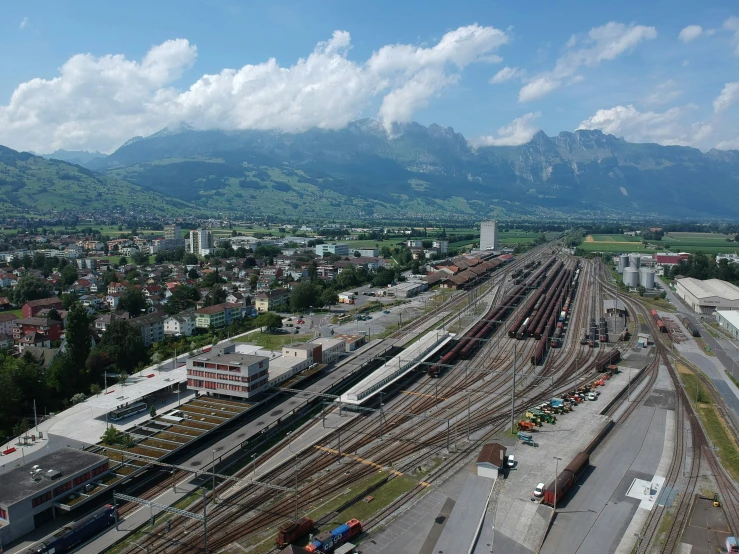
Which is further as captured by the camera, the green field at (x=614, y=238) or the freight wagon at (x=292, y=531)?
the green field at (x=614, y=238)

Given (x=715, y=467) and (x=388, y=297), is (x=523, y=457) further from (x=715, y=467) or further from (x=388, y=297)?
(x=388, y=297)

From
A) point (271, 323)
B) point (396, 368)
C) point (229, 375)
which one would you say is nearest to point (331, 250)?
point (271, 323)

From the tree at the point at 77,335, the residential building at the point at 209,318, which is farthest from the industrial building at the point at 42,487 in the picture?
the residential building at the point at 209,318

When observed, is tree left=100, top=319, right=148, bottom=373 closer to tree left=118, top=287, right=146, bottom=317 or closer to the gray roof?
tree left=118, top=287, right=146, bottom=317

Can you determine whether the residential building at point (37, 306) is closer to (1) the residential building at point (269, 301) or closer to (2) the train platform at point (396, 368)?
(1) the residential building at point (269, 301)

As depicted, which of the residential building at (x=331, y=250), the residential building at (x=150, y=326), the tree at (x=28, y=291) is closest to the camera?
the residential building at (x=150, y=326)

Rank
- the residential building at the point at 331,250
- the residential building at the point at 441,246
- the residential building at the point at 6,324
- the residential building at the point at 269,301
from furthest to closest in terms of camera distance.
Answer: the residential building at the point at 441,246, the residential building at the point at 331,250, the residential building at the point at 269,301, the residential building at the point at 6,324

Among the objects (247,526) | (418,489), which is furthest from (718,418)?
(247,526)

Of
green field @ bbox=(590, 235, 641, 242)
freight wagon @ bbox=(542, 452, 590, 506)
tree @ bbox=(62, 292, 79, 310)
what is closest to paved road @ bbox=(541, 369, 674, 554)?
freight wagon @ bbox=(542, 452, 590, 506)
